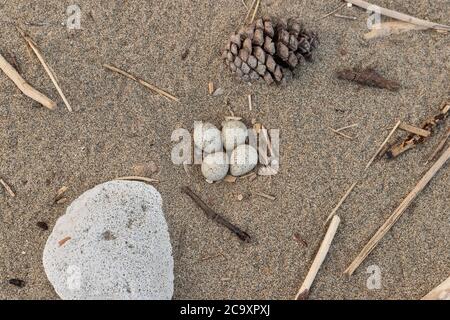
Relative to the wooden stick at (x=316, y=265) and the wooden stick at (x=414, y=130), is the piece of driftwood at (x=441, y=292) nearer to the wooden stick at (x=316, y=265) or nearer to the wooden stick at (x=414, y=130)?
the wooden stick at (x=316, y=265)

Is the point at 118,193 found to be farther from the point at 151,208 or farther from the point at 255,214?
the point at 255,214

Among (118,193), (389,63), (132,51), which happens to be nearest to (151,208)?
(118,193)

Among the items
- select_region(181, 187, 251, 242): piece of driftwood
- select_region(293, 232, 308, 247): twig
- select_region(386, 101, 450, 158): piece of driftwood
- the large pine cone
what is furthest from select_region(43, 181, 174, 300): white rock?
select_region(386, 101, 450, 158): piece of driftwood

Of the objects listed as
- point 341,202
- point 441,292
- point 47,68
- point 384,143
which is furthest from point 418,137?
point 47,68

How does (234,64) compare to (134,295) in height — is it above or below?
above

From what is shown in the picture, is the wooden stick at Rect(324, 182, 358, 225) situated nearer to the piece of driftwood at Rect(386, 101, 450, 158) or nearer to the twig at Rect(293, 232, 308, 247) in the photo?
the twig at Rect(293, 232, 308, 247)

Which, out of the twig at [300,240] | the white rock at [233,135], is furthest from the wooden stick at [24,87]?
the twig at [300,240]
